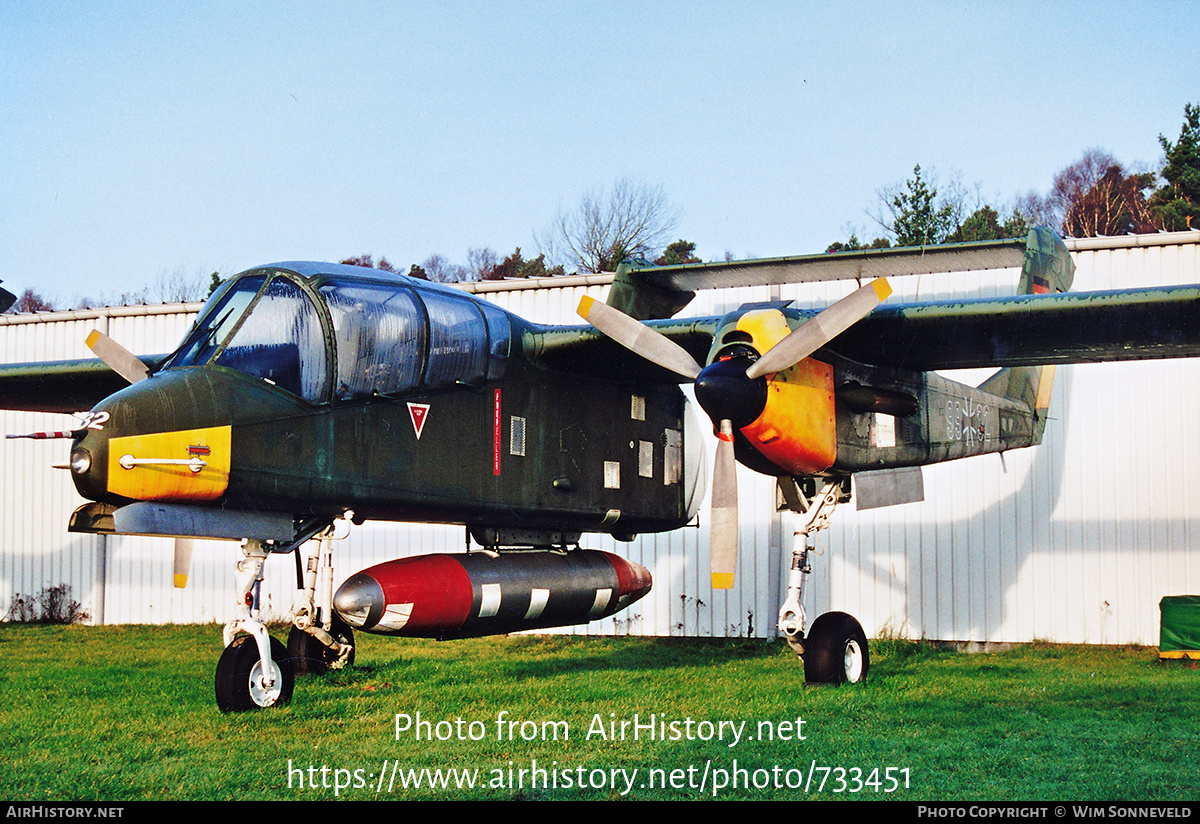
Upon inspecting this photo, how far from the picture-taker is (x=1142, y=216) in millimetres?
46438

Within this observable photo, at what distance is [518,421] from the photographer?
1106 cm

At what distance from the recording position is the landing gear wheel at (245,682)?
941 centimetres

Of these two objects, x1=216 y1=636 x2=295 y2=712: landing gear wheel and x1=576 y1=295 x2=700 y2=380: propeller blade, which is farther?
x1=576 y1=295 x2=700 y2=380: propeller blade

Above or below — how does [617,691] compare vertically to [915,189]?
below

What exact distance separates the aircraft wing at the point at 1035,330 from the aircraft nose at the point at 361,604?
18.7ft

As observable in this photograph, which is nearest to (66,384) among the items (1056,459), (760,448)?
(760,448)

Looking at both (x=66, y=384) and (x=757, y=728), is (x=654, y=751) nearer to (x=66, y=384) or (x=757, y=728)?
(x=757, y=728)

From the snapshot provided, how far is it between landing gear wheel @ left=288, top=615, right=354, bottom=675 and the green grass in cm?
27

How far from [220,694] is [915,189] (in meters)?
35.4

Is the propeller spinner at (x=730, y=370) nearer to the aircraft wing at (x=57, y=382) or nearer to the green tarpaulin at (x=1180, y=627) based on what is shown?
the aircraft wing at (x=57, y=382)

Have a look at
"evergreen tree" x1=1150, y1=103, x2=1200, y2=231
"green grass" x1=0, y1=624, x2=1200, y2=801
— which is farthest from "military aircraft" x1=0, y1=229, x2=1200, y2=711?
"evergreen tree" x1=1150, y1=103, x2=1200, y2=231

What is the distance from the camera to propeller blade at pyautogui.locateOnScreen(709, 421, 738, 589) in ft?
35.0

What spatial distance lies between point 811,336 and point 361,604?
16.8 ft

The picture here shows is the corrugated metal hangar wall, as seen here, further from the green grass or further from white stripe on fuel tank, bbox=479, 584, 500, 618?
white stripe on fuel tank, bbox=479, 584, 500, 618
